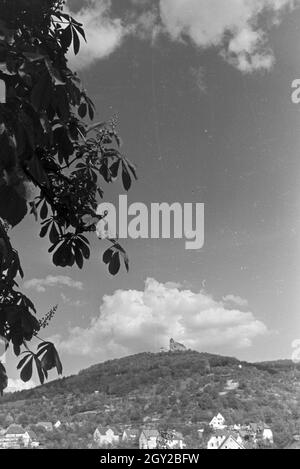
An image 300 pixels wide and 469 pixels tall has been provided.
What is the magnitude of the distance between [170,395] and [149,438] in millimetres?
400

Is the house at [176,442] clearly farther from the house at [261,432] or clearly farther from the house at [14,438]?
the house at [14,438]

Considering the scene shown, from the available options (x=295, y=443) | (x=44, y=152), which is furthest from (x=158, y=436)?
(x=44, y=152)

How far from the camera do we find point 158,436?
7.54ft

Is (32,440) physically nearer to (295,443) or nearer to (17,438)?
(17,438)

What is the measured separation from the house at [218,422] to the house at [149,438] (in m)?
0.29

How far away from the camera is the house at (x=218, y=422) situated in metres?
2.40

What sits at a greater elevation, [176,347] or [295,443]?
[176,347]

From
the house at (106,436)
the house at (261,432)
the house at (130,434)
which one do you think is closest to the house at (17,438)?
the house at (106,436)

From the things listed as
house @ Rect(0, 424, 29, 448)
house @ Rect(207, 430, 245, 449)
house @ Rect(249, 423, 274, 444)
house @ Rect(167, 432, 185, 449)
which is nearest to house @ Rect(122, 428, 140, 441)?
house @ Rect(167, 432, 185, 449)

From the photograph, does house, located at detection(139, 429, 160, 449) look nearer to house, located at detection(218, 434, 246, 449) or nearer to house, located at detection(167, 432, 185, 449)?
house, located at detection(167, 432, 185, 449)

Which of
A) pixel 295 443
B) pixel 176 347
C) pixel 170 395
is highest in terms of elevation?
pixel 176 347

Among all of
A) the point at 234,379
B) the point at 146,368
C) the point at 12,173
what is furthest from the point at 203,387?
the point at 12,173

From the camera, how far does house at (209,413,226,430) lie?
2.40 meters
